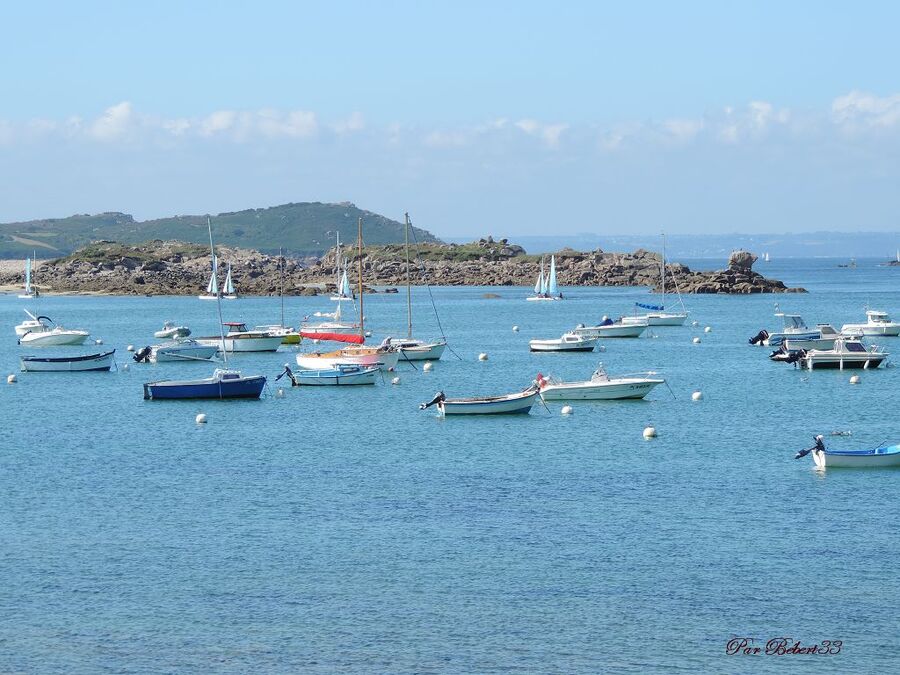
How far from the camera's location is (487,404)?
49.9 metres

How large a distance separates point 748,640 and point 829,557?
19.5ft

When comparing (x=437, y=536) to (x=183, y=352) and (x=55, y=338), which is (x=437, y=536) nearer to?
(x=183, y=352)

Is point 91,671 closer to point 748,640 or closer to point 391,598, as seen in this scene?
point 391,598

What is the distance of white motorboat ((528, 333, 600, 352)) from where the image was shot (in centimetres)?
8038

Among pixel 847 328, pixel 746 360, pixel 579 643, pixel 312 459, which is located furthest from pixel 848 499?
pixel 847 328

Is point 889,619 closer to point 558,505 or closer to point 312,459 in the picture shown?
point 558,505

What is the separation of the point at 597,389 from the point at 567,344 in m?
27.4

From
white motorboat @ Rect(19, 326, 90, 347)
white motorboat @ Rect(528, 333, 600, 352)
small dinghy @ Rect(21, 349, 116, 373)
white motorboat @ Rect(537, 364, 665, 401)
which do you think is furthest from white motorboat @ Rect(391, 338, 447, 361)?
white motorboat @ Rect(19, 326, 90, 347)

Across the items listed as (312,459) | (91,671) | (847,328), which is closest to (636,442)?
(312,459)

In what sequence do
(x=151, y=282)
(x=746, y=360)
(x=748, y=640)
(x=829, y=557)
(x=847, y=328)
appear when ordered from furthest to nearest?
(x=151, y=282)
(x=847, y=328)
(x=746, y=360)
(x=829, y=557)
(x=748, y=640)

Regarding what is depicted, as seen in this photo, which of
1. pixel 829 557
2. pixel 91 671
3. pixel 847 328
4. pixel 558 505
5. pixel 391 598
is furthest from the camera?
pixel 847 328

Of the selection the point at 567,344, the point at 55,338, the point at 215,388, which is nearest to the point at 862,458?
the point at 215,388

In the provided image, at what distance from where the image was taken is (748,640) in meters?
23.2

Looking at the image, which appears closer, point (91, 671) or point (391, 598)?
point (91, 671)
